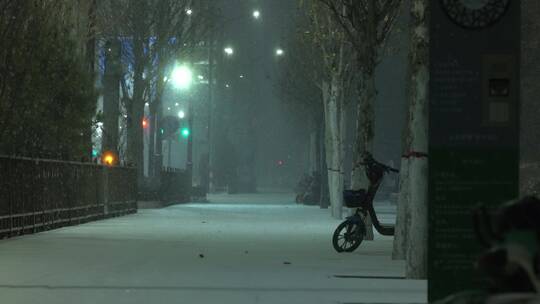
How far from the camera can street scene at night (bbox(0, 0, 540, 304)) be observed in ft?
30.1

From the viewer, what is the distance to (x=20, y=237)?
2294cm

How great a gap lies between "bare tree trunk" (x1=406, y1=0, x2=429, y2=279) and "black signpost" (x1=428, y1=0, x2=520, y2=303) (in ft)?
12.4

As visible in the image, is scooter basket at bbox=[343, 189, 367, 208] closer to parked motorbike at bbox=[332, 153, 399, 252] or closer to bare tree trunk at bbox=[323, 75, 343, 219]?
parked motorbike at bbox=[332, 153, 399, 252]

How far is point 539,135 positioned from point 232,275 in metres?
45.9

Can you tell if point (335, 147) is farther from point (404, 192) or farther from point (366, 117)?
point (404, 192)

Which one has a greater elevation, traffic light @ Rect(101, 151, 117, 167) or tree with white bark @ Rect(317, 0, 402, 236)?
tree with white bark @ Rect(317, 0, 402, 236)

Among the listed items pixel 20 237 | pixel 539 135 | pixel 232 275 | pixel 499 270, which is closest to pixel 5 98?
pixel 20 237

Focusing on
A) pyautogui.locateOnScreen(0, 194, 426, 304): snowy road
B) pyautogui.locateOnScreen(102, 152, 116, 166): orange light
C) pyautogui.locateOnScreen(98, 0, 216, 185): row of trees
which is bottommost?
pyautogui.locateOnScreen(0, 194, 426, 304): snowy road

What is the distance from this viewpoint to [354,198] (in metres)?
20.1

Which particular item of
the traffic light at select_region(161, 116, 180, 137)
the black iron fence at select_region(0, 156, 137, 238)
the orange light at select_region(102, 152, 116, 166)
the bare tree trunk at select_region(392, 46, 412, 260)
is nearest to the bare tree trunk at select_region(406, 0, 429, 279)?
the bare tree trunk at select_region(392, 46, 412, 260)

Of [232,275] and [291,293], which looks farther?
[232,275]

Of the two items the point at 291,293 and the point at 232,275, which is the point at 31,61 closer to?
the point at 232,275

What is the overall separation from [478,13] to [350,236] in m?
10.9

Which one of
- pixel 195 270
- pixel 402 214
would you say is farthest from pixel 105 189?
pixel 195 270
